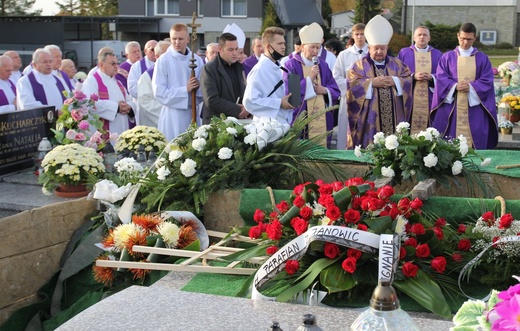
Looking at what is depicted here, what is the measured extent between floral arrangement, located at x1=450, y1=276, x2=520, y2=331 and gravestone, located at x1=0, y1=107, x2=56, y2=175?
6115 millimetres

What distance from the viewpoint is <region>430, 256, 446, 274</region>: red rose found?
360 cm

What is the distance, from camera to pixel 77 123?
306 inches

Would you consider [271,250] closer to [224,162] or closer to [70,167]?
[224,162]

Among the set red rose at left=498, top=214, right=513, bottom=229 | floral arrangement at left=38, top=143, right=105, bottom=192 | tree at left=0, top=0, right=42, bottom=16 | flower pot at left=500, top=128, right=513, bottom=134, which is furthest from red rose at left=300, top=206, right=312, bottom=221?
tree at left=0, top=0, right=42, bottom=16

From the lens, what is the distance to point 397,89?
9.54 m

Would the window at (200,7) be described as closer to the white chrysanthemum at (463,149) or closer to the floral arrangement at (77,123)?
the floral arrangement at (77,123)

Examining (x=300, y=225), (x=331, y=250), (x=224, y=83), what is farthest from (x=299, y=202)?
(x=224, y=83)

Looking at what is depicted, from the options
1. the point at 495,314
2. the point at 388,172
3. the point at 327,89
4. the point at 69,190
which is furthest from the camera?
the point at 327,89

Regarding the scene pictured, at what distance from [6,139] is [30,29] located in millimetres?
31000

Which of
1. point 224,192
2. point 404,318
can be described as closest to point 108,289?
point 224,192

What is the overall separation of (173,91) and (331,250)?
6.57 meters

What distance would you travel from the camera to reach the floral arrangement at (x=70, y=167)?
6.55 m

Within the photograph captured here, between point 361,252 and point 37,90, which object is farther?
point 37,90

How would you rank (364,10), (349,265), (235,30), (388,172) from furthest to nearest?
(364,10) → (235,30) → (388,172) → (349,265)
